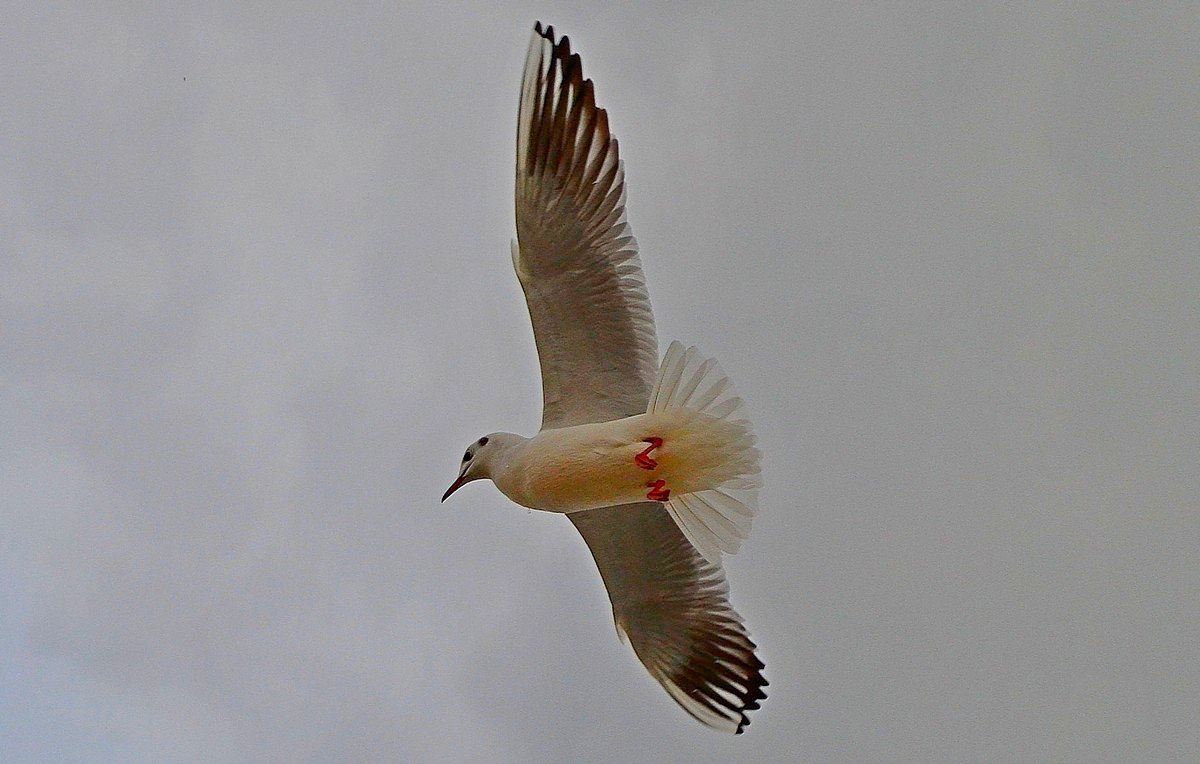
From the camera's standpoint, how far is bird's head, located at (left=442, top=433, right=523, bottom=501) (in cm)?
567

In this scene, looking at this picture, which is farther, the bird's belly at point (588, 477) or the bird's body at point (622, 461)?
the bird's belly at point (588, 477)

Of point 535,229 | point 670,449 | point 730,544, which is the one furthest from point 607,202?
point 730,544

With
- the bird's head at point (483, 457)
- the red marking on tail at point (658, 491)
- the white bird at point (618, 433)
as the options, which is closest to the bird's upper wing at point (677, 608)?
the white bird at point (618, 433)

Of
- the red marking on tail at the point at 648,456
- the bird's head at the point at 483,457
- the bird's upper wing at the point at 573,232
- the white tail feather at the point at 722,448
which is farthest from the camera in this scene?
the bird's head at the point at 483,457

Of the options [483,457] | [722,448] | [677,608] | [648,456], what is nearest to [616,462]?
[648,456]

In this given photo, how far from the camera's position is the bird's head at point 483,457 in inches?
223

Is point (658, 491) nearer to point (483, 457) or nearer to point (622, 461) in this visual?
point (622, 461)

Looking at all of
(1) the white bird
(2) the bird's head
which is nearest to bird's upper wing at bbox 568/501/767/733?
(1) the white bird

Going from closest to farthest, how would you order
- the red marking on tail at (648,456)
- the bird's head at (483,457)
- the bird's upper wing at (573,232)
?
the red marking on tail at (648,456)
the bird's upper wing at (573,232)
the bird's head at (483,457)

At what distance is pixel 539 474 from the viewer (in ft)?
16.9

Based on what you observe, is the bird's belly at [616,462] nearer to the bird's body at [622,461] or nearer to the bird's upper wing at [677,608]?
the bird's body at [622,461]

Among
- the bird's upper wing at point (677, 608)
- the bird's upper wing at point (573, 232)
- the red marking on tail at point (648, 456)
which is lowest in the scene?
the bird's upper wing at point (677, 608)

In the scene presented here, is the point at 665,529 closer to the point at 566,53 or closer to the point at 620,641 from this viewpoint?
the point at 620,641

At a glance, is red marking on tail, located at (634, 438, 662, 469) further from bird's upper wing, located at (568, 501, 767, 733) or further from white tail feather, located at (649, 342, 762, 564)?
bird's upper wing, located at (568, 501, 767, 733)
